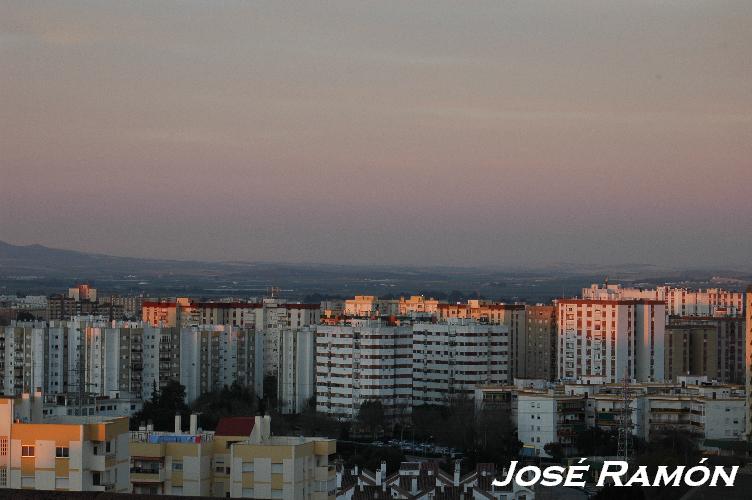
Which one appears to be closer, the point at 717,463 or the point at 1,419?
the point at 1,419

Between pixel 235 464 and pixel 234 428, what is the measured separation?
50.2 inches

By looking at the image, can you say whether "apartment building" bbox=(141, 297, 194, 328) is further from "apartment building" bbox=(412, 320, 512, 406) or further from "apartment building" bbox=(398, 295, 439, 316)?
"apartment building" bbox=(412, 320, 512, 406)

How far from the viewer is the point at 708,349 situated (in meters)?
33.7

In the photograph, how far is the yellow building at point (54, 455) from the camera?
1009cm

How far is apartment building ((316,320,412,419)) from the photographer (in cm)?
2744

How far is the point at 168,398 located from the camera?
84.5ft

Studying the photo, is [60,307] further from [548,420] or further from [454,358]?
[548,420]

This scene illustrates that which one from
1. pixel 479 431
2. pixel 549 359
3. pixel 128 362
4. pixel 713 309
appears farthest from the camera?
pixel 713 309

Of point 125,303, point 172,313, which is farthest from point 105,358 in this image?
point 125,303

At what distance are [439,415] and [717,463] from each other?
7.53 meters

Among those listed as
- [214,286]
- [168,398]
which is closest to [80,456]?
[168,398]

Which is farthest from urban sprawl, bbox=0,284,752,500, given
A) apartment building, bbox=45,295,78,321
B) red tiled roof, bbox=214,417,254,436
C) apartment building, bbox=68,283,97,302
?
apartment building, bbox=68,283,97,302

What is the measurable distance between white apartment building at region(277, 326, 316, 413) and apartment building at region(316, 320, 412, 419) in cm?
56

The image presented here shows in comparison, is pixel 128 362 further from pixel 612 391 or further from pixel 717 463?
pixel 717 463
